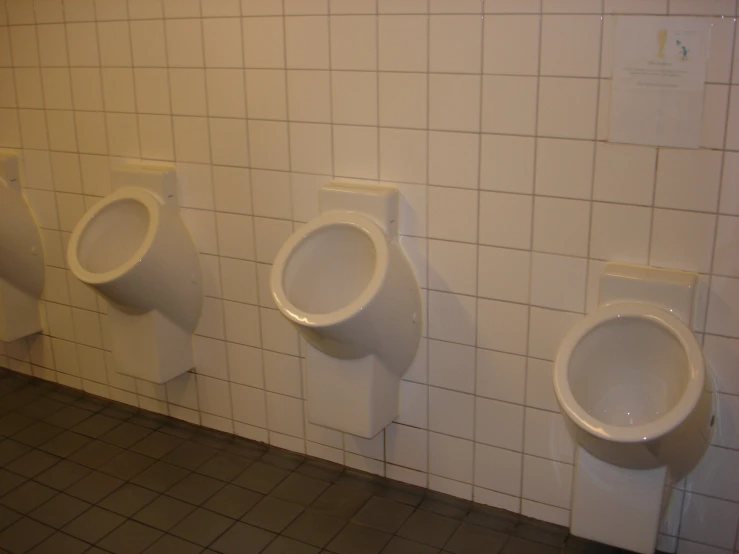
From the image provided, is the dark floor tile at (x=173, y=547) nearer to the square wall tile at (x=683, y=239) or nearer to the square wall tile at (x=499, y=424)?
the square wall tile at (x=499, y=424)

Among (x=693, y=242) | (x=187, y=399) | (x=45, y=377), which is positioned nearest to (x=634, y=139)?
(x=693, y=242)

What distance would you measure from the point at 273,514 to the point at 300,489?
0.17 m

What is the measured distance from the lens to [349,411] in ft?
8.58

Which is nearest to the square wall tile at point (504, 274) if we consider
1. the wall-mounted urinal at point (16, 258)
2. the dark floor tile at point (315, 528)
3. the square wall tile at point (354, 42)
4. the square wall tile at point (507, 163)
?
the square wall tile at point (507, 163)

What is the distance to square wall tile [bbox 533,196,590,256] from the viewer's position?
234 cm

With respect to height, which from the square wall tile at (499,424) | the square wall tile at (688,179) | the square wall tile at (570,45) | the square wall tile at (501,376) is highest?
the square wall tile at (570,45)

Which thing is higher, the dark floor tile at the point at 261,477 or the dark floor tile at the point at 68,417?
the dark floor tile at the point at 68,417

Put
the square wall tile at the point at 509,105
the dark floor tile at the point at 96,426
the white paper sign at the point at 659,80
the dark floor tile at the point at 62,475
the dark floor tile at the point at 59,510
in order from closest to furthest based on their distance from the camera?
the white paper sign at the point at 659,80, the square wall tile at the point at 509,105, the dark floor tile at the point at 59,510, the dark floor tile at the point at 62,475, the dark floor tile at the point at 96,426

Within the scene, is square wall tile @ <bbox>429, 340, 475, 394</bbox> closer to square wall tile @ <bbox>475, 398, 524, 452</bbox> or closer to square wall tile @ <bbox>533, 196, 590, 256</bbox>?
square wall tile @ <bbox>475, 398, 524, 452</bbox>

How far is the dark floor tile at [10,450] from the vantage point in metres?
3.16

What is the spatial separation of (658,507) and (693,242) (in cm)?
71

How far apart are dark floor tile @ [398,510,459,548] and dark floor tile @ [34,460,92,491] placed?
1.25 m

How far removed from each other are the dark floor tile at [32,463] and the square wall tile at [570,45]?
2313 mm

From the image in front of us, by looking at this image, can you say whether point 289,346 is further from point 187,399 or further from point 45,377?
point 45,377
